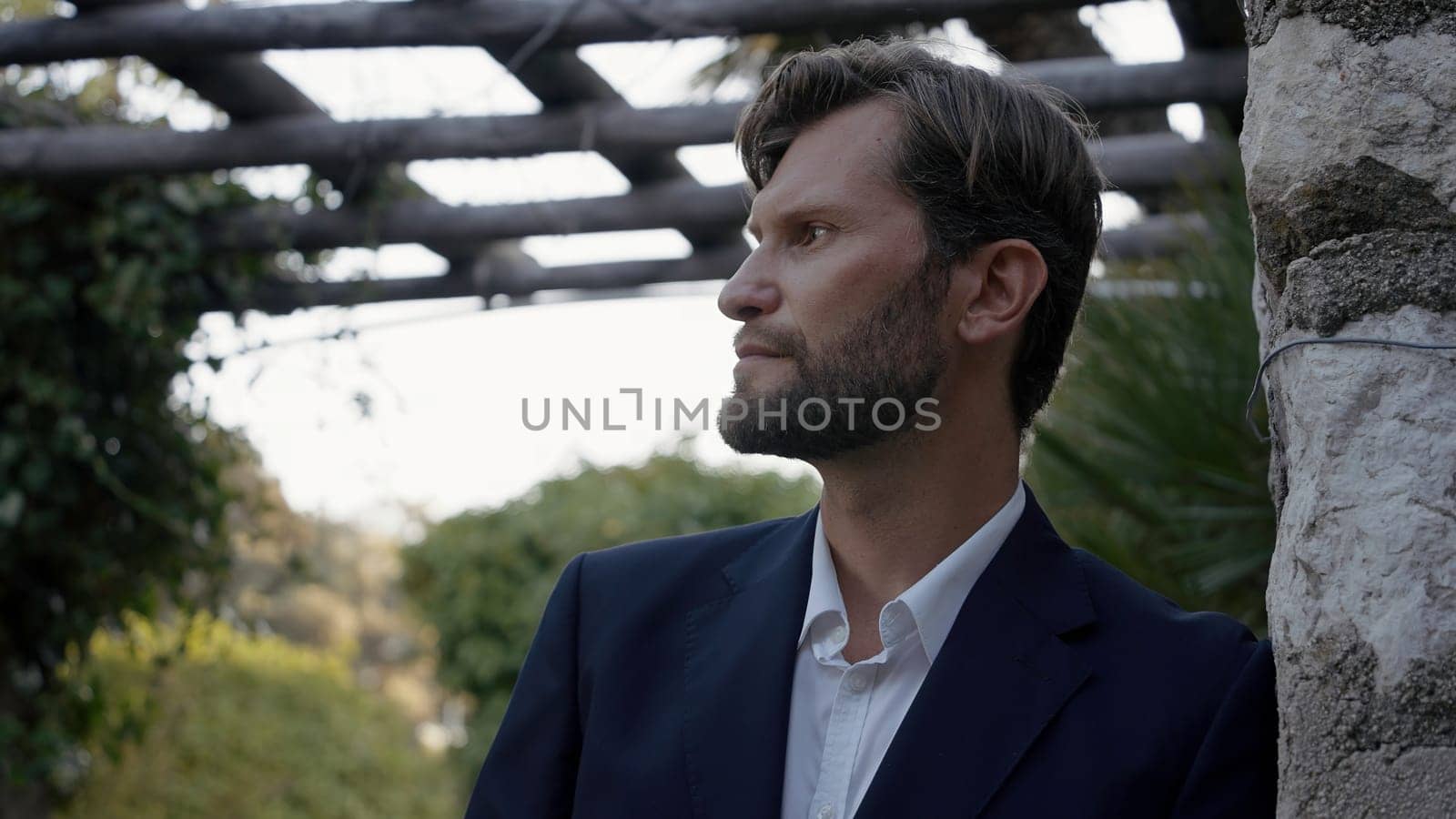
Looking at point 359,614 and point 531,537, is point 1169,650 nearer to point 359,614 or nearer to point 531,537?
point 531,537

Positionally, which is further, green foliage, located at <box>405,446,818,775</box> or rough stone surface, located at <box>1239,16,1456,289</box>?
green foliage, located at <box>405,446,818,775</box>

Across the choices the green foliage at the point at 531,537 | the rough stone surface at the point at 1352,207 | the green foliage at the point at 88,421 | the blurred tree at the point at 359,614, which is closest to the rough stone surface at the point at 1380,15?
the rough stone surface at the point at 1352,207

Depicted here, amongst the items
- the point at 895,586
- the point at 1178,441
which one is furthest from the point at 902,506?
the point at 1178,441

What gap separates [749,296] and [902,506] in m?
0.36

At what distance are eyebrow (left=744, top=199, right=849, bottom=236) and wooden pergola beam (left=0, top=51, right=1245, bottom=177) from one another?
6.23 ft

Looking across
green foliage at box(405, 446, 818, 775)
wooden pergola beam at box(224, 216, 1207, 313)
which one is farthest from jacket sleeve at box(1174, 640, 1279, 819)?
green foliage at box(405, 446, 818, 775)

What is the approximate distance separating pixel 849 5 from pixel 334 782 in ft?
19.3

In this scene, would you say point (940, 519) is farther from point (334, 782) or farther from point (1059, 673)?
point (334, 782)

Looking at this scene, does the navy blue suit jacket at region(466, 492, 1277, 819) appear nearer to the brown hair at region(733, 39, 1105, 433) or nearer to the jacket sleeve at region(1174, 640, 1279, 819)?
the jacket sleeve at region(1174, 640, 1279, 819)

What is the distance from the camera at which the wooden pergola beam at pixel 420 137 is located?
3.77 metres

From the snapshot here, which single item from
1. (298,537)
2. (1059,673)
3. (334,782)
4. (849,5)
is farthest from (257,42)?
(334,782)

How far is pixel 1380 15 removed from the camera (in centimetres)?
143

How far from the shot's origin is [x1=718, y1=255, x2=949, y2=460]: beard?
1.82m

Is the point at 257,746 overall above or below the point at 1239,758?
below
